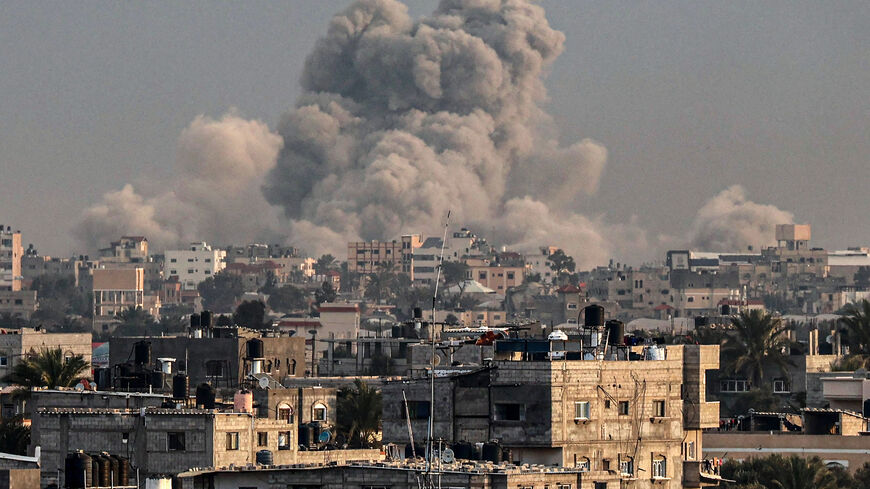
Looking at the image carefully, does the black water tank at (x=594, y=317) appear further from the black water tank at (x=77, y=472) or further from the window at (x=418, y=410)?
the black water tank at (x=77, y=472)

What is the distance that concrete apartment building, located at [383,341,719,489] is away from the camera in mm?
36188

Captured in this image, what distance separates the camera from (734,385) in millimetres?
81750

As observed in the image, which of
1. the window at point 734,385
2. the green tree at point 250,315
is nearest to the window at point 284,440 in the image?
the window at point 734,385

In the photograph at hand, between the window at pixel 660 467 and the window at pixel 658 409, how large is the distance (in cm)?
63

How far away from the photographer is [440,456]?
3003cm

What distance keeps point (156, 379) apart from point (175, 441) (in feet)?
51.5

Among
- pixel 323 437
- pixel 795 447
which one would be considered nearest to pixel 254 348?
pixel 795 447

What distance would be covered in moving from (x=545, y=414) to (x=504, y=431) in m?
0.64

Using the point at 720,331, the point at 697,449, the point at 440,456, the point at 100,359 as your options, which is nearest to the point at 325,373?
the point at 100,359

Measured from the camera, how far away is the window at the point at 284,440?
39797mm

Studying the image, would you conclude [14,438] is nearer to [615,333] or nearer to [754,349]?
[615,333]

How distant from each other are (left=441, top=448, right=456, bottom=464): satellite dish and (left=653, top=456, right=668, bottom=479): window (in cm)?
668

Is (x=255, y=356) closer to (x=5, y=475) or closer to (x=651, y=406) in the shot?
(x=651, y=406)

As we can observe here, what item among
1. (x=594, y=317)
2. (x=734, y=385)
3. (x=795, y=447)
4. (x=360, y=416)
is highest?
(x=594, y=317)
